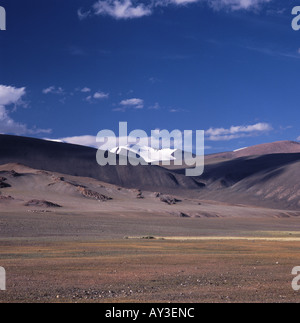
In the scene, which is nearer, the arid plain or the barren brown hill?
the arid plain

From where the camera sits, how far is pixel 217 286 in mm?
20500

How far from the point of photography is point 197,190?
191750 mm

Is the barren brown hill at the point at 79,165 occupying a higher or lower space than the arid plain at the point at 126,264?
higher

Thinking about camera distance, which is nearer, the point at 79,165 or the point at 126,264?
the point at 126,264

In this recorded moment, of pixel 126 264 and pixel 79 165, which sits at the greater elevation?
pixel 79 165

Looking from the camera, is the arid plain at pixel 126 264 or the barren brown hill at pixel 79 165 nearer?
the arid plain at pixel 126 264

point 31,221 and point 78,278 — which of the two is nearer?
point 78,278

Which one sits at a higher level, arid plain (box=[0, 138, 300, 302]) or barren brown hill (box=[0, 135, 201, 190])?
barren brown hill (box=[0, 135, 201, 190])
